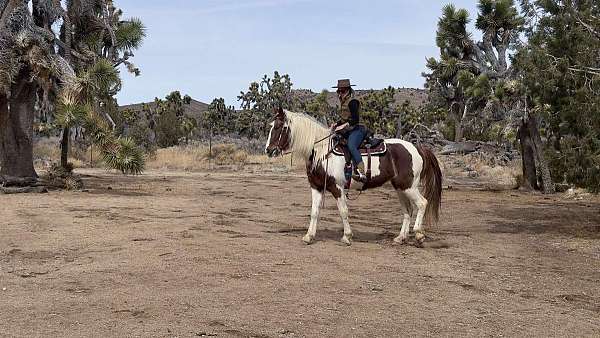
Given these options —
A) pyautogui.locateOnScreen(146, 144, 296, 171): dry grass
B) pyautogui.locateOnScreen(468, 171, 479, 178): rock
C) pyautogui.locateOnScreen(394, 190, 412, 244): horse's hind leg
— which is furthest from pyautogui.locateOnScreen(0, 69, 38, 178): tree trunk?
pyautogui.locateOnScreen(468, 171, 479, 178): rock

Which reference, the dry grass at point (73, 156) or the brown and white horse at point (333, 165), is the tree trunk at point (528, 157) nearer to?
the brown and white horse at point (333, 165)

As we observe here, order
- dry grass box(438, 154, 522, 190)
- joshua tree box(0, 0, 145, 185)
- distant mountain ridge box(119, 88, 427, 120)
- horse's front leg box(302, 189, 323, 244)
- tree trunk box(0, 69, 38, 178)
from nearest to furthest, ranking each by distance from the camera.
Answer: horse's front leg box(302, 189, 323, 244), joshua tree box(0, 0, 145, 185), tree trunk box(0, 69, 38, 178), dry grass box(438, 154, 522, 190), distant mountain ridge box(119, 88, 427, 120)

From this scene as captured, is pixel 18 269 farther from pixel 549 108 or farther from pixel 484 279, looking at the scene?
pixel 549 108

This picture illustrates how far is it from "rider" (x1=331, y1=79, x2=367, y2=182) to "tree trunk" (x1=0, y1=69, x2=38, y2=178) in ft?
38.8

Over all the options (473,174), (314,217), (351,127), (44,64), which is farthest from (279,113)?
(473,174)

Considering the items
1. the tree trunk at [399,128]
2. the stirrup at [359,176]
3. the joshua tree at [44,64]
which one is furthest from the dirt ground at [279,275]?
the tree trunk at [399,128]

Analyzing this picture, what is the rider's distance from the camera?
385 inches

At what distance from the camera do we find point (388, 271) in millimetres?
7781

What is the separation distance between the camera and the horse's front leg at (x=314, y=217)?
31.8 ft

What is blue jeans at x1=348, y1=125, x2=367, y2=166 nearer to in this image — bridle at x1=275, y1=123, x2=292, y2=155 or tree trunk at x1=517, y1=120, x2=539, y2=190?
bridle at x1=275, y1=123, x2=292, y2=155

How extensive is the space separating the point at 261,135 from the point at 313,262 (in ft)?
153

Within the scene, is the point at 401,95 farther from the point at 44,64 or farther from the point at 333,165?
the point at 333,165

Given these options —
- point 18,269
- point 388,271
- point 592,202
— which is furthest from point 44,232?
point 592,202

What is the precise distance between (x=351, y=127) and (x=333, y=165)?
708 millimetres
